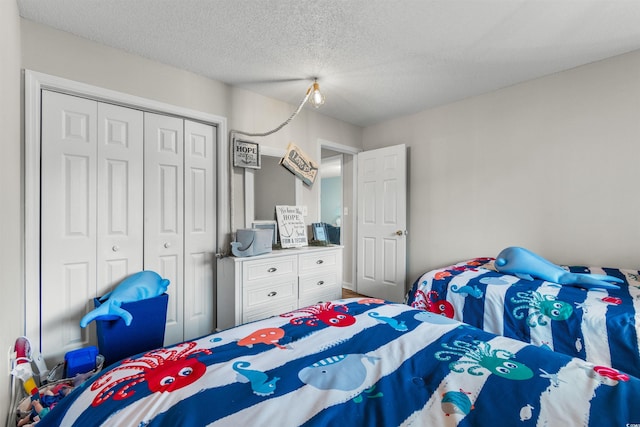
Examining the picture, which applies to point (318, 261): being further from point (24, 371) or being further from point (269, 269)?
point (24, 371)

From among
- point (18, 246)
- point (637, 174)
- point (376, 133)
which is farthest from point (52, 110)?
point (637, 174)

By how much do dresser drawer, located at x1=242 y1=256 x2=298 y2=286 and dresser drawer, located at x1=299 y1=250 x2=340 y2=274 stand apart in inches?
3.9

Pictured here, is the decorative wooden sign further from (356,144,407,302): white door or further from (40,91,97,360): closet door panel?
(40,91,97,360): closet door panel

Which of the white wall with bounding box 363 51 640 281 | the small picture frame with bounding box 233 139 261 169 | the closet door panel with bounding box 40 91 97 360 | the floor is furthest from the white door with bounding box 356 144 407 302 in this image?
the closet door panel with bounding box 40 91 97 360

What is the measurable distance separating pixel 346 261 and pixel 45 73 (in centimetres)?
361

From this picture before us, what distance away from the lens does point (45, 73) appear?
6.01 feet

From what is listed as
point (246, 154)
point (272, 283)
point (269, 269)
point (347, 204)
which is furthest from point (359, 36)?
point (347, 204)

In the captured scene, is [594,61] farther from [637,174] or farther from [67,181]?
[67,181]

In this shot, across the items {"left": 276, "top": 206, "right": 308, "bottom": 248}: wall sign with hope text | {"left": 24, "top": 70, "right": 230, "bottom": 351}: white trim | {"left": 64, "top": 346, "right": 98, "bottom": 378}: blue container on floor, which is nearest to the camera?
{"left": 64, "top": 346, "right": 98, "bottom": 378}: blue container on floor

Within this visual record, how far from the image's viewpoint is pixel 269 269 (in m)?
2.52

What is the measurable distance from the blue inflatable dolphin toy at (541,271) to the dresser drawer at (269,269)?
1726mm

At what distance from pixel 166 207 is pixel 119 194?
336 mm

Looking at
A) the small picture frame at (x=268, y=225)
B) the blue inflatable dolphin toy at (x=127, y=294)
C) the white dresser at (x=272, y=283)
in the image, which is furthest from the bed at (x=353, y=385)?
the small picture frame at (x=268, y=225)

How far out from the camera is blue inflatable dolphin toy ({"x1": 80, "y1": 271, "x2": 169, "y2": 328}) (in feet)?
5.52
